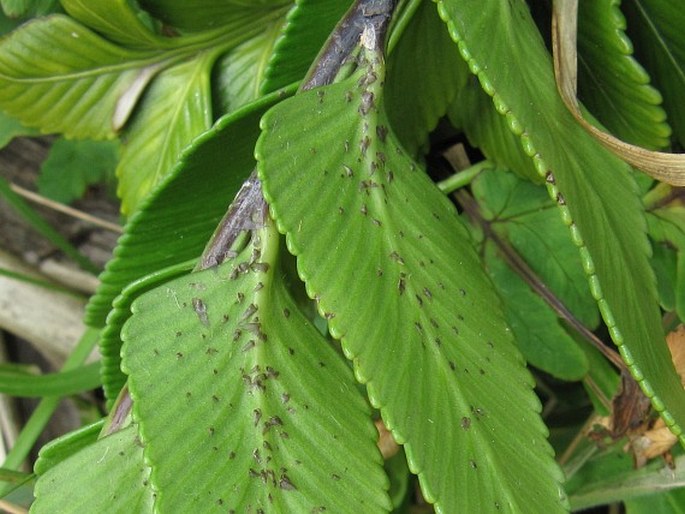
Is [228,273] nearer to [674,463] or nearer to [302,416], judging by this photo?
[302,416]

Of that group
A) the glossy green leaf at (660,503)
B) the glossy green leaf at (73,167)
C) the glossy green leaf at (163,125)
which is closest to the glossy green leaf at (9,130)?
the glossy green leaf at (73,167)

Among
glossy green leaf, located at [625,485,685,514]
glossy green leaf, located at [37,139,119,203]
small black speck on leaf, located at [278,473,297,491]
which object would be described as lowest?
glossy green leaf, located at [625,485,685,514]

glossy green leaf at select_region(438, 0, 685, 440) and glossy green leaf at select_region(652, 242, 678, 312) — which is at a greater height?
glossy green leaf at select_region(438, 0, 685, 440)

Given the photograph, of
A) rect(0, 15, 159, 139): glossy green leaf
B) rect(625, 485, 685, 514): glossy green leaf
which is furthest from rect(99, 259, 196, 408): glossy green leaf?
rect(625, 485, 685, 514): glossy green leaf

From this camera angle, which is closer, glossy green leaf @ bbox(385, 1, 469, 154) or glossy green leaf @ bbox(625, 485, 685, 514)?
glossy green leaf @ bbox(385, 1, 469, 154)

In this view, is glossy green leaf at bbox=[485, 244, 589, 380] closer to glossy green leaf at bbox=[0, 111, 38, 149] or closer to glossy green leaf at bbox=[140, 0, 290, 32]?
glossy green leaf at bbox=[140, 0, 290, 32]

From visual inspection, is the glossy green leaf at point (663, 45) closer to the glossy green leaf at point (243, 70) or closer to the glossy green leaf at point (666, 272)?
the glossy green leaf at point (666, 272)

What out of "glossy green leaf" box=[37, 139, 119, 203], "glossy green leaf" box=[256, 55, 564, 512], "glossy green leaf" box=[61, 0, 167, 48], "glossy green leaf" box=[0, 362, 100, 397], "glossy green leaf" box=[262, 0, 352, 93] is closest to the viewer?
"glossy green leaf" box=[256, 55, 564, 512]
